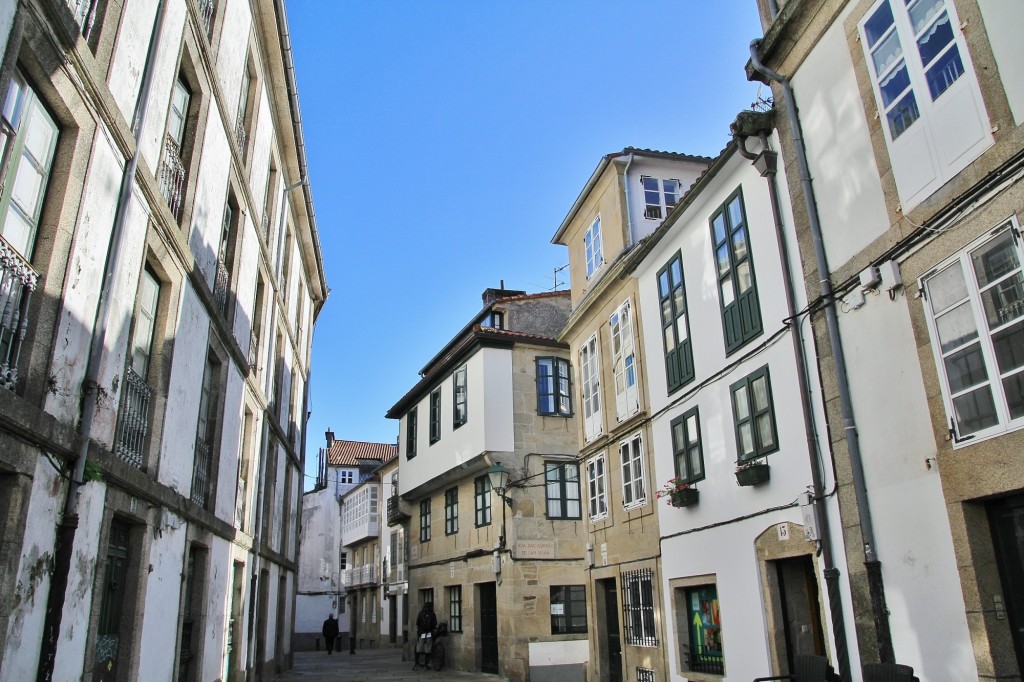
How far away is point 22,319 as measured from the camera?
17.9ft

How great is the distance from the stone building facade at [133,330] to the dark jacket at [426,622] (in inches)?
288

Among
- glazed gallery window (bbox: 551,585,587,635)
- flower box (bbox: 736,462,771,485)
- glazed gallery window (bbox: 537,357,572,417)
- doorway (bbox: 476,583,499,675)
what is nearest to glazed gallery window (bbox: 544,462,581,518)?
glazed gallery window (bbox: 537,357,572,417)

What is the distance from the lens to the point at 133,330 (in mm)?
7648

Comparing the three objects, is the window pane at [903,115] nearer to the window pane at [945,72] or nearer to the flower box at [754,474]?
the window pane at [945,72]

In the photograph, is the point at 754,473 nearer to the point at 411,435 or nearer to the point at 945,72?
the point at 945,72

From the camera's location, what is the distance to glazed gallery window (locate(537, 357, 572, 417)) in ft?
69.5

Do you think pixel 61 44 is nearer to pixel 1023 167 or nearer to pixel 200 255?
pixel 200 255

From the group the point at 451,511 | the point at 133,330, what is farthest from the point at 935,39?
the point at 451,511

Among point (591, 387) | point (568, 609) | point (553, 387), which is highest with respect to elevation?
point (553, 387)

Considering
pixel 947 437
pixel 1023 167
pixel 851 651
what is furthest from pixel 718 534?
pixel 1023 167

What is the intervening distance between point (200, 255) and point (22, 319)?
496cm

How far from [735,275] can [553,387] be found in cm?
1141

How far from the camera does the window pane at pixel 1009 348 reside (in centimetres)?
582

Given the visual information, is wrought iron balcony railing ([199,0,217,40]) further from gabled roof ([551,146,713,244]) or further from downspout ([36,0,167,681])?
gabled roof ([551,146,713,244])
